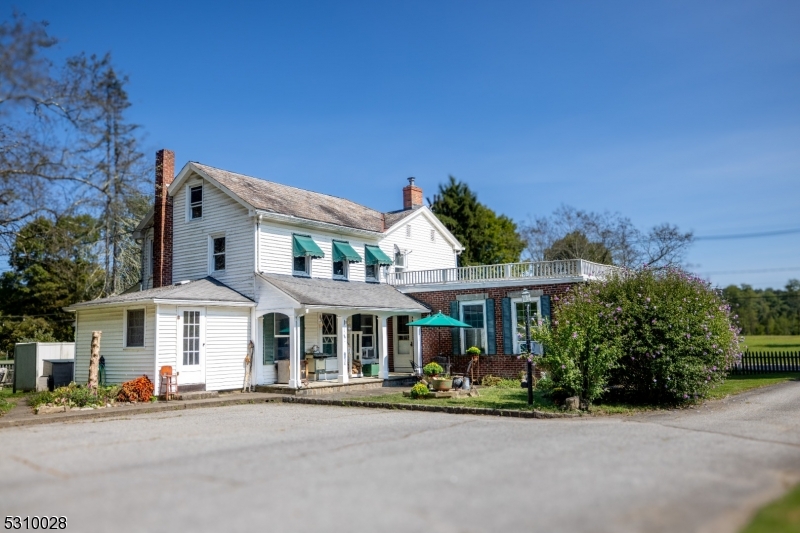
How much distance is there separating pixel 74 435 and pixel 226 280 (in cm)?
1118

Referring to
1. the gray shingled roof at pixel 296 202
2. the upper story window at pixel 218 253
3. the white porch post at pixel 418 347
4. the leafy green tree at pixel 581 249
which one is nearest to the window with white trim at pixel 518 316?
the white porch post at pixel 418 347

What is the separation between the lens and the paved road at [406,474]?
621 cm

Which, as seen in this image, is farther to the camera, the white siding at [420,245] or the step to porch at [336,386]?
the white siding at [420,245]

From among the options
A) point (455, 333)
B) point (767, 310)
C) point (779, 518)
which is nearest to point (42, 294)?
point (455, 333)

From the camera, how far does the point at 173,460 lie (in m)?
9.48

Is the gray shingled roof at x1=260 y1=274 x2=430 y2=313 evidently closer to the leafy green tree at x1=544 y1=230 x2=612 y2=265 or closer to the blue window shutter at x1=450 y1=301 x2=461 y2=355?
the blue window shutter at x1=450 y1=301 x2=461 y2=355

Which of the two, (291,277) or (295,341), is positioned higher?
(291,277)

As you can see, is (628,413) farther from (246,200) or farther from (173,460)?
(246,200)

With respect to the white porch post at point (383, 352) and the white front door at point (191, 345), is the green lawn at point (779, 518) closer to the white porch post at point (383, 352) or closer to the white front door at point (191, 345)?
the white front door at point (191, 345)

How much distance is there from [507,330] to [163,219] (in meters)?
14.2

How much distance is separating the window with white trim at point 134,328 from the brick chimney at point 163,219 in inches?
186

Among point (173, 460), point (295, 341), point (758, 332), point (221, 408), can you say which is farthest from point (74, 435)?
point (758, 332)

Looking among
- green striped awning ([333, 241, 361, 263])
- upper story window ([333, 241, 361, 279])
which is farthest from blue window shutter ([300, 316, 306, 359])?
green striped awning ([333, 241, 361, 263])

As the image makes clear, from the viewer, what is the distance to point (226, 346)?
21.0 metres
